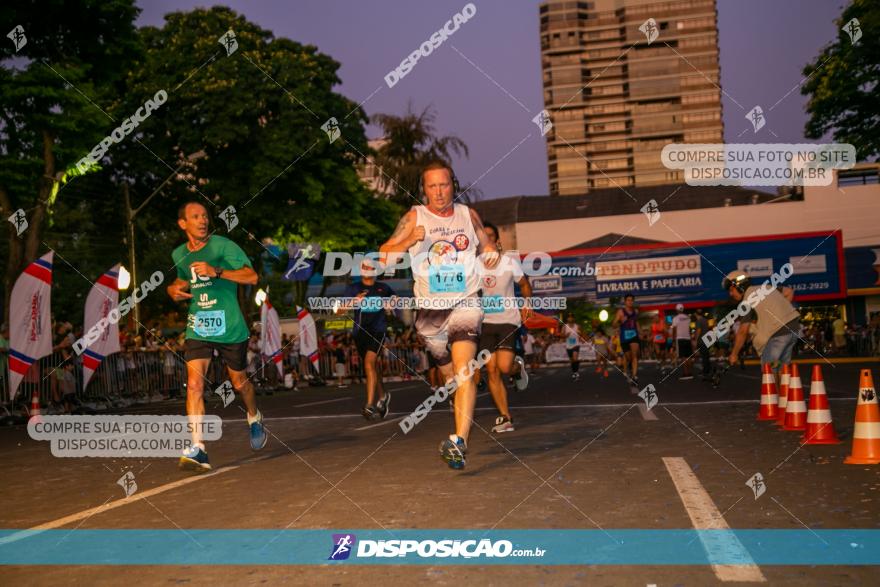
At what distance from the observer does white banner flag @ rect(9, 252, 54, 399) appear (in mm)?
14539

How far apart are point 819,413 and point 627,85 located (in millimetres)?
115072

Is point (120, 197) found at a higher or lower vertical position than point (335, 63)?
lower

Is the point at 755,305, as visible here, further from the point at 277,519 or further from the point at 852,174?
the point at 852,174

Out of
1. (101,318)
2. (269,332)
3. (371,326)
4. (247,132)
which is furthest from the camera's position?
(247,132)

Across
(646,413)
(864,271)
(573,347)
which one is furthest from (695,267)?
(646,413)

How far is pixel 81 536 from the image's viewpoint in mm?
4797

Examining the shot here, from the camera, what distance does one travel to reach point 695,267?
161 feet

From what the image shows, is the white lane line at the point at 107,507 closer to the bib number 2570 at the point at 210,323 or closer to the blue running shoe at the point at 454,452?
the bib number 2570 at the point at 210,323

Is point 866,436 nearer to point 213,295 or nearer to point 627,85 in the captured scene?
point 213,295

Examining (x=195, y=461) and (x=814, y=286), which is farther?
(x=814, y=286)

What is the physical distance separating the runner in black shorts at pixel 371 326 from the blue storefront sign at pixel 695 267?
36449mm

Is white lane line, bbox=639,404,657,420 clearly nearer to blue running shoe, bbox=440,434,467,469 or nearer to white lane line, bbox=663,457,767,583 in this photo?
white lane line, bbox=663,457,767,583

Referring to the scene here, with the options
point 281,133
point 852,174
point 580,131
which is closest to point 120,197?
point 281,133

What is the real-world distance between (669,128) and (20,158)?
105 m
